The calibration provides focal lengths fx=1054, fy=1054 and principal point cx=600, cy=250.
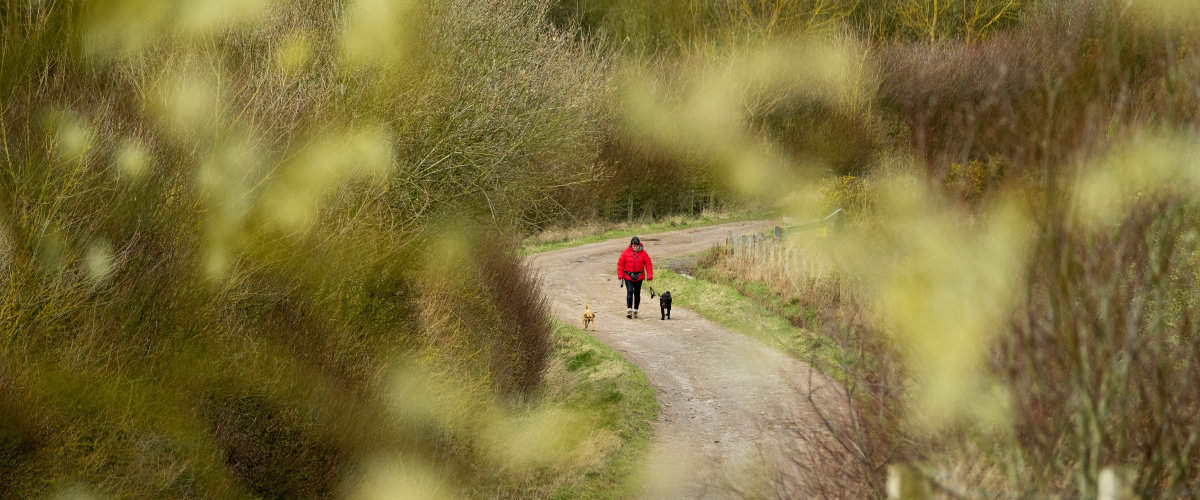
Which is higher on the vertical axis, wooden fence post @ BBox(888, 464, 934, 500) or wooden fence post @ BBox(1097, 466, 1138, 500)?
wooden fence post @ BBox(1097, 466, 1138, 500)

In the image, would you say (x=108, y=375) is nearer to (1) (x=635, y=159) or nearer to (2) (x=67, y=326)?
(2) (x=67, y=326)

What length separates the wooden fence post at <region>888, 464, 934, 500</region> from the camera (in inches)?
193

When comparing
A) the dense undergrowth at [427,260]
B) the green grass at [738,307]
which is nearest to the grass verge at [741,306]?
the green grass at [738,307]

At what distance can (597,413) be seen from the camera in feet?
39.4

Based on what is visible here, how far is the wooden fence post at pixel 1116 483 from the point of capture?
4.44 m

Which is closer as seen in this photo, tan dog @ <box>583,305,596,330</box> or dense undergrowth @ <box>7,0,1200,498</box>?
dense undergrowth @ <box>7,0,1200,498</box>

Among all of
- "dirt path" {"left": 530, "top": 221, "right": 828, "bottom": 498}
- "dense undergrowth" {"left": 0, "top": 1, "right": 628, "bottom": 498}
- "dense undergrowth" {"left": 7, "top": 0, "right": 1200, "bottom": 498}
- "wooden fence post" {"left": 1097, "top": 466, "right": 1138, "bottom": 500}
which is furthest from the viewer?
"dirt path" {"left": 530, "top": 221, "right": 828, "bottom": 498}

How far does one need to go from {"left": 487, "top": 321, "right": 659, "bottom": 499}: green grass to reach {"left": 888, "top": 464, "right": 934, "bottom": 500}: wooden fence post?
4.95m

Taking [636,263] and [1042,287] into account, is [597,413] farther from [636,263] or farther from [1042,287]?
[1042,287]

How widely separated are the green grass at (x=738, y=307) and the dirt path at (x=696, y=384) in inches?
7.5

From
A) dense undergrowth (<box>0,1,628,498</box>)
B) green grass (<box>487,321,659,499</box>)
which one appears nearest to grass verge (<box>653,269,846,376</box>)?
green grass (<box>487,321,659,499</box>)

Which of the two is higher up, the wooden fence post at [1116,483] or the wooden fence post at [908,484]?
the wooden fence post at [1116,483]

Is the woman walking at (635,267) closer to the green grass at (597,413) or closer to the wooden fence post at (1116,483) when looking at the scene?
the green grass at (597,413)

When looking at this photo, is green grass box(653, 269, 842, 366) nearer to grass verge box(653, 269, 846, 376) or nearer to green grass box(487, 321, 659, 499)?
grass verge box(653, 269, 846, 376)
